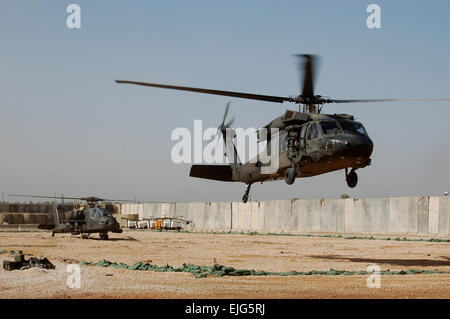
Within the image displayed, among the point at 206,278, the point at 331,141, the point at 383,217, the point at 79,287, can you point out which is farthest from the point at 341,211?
the point at 79,287

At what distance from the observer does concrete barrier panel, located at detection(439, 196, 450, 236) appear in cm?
3716

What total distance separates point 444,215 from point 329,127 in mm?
23229

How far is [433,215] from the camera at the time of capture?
38.2 m

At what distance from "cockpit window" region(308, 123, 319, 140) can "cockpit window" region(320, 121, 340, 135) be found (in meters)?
0.23

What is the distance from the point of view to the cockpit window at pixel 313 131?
17891 mm

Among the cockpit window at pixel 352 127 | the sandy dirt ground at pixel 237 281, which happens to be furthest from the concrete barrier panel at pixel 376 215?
the cockpit window at pixel 352 127

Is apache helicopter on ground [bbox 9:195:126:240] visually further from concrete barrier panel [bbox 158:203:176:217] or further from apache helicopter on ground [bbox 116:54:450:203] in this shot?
concrete barrier panel [bbox 158:203:176:217]

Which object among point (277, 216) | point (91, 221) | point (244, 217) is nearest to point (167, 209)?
point (244, 217)

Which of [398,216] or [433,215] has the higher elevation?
[433,215]

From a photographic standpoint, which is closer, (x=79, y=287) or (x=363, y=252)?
(x=79, y=287)

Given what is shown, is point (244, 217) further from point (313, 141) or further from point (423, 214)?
point (313, 141)
